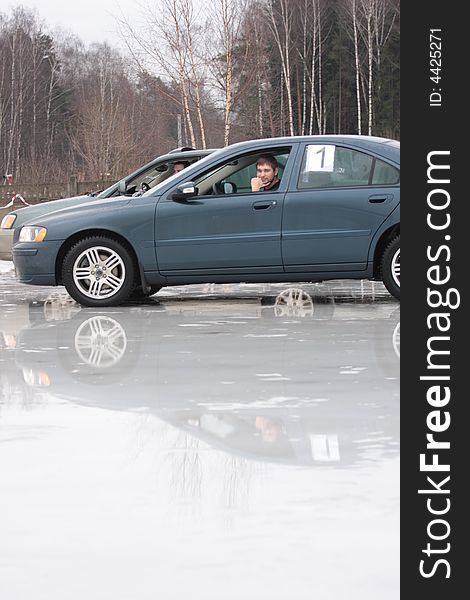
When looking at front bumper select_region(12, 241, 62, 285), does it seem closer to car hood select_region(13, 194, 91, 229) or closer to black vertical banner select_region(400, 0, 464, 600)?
car hood select_region(13, 194, 91, 229)

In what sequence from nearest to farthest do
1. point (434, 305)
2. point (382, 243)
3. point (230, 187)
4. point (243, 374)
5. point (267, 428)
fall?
point (434, 305), point (267, 428), point (243, 374), point (382, 243), point (230, 187)

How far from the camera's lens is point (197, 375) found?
8.76m

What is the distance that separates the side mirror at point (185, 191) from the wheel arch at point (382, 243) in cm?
172

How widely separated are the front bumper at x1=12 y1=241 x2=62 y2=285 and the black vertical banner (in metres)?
5.81

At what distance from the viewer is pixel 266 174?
536 inches

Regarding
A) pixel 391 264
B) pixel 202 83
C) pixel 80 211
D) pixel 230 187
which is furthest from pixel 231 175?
pixel 202 83

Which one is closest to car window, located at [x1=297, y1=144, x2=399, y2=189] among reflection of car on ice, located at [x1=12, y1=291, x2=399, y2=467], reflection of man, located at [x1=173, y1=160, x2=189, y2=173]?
reflection of car on ice, located at [x1=12, y1=291, x2=399, y2=467]

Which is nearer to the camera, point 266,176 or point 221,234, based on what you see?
point 221,234

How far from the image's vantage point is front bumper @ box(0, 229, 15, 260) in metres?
18.6

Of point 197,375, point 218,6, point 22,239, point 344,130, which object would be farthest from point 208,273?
point 344,130

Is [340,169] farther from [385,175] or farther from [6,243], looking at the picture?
[6,243]

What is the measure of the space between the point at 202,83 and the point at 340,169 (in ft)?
95.1

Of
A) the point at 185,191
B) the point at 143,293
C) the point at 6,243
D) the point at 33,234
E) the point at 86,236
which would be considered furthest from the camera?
the point at 6,243

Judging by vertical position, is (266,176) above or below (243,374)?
above
